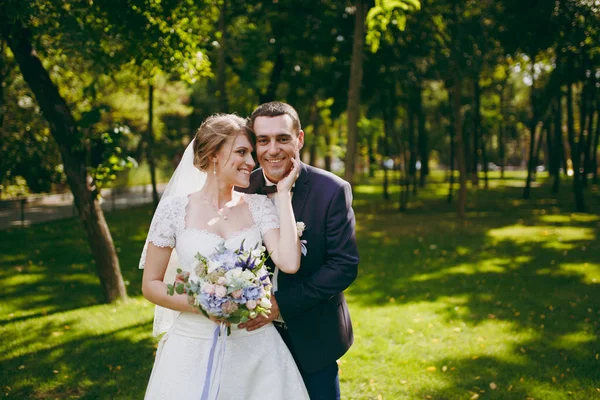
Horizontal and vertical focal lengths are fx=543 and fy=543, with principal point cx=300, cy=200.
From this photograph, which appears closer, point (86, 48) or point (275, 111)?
point (275, 111)

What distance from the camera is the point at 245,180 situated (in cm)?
328

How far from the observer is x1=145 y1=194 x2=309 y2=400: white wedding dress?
3188mm

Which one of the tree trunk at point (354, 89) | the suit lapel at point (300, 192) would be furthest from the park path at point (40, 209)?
the suit lapel at point (300, 192)

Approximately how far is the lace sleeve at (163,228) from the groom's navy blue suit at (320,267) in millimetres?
728

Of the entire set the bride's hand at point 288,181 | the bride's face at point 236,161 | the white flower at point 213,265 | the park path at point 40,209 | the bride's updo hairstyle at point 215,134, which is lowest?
the park path at point 40,209

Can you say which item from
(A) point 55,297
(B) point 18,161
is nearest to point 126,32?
(A) point 55,297

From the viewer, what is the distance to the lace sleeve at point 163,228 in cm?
321

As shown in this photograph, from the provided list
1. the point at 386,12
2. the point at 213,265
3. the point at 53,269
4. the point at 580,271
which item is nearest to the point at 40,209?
the point at 53,269

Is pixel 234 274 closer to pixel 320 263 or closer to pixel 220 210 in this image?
pixel 220 210

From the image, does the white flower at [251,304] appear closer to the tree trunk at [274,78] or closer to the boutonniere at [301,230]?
the boutonniere at [301,230]

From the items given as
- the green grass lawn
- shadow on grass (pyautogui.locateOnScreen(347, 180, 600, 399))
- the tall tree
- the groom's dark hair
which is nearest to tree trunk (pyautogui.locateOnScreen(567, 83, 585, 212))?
shadow on grass (pyautogui.locateOnScreen(347, 180, 600, 399))

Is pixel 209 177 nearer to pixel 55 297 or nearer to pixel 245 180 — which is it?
pixel 245 180

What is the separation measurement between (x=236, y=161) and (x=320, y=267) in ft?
2.76

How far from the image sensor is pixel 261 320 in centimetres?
321
